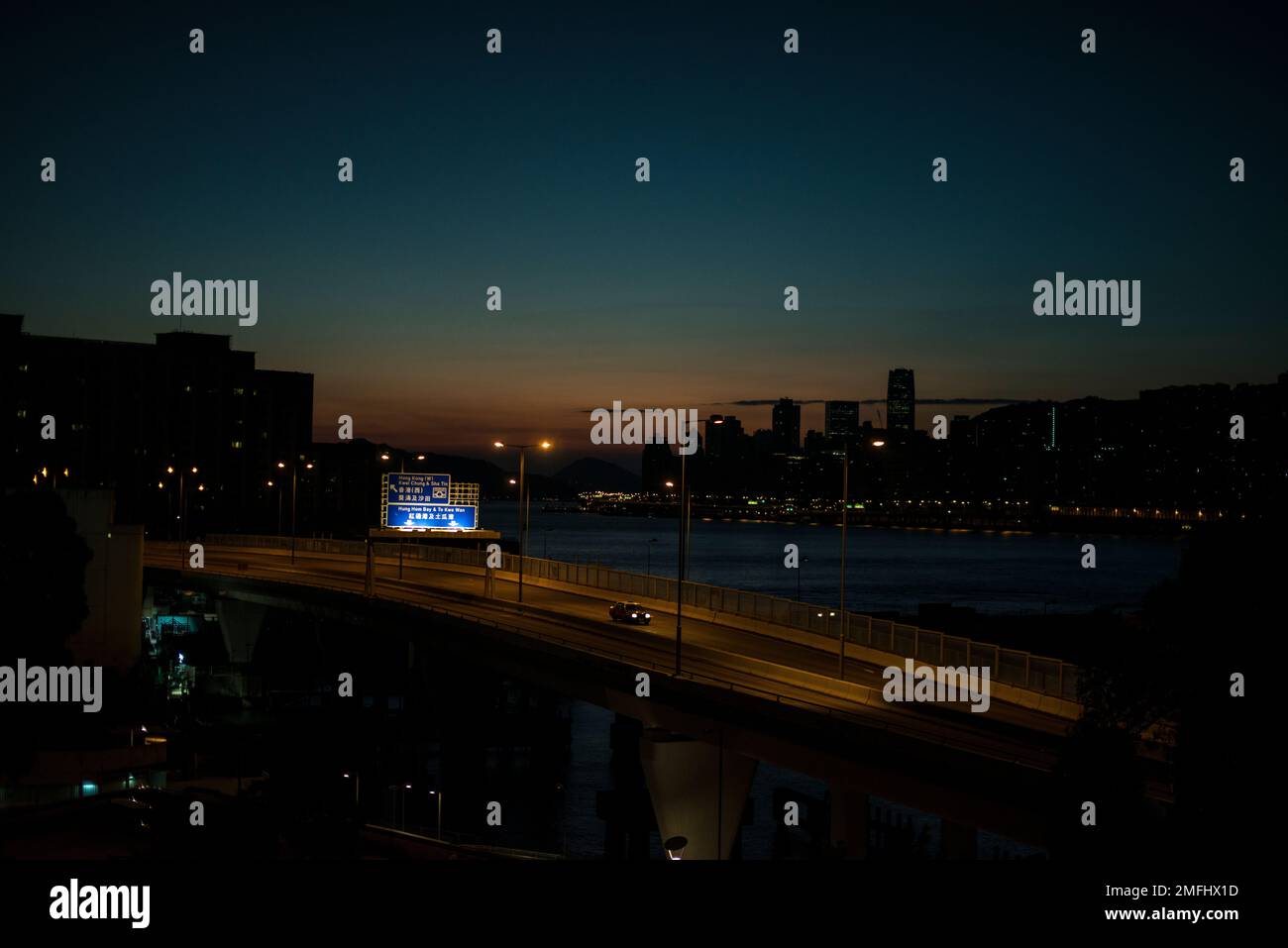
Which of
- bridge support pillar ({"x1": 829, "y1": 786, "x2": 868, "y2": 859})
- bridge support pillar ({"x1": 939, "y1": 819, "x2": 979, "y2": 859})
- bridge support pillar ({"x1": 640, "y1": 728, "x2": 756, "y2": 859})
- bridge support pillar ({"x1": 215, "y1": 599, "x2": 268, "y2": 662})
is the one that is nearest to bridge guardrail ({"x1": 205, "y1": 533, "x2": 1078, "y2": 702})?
bridge support pillar ({"x1": 939, "y1": 819, "x2": 979, "y2": 859})

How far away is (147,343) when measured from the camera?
18500 centimetres

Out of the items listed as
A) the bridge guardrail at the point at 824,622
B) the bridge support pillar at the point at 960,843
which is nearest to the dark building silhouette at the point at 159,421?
the bridge guardrail at the point at 824,622

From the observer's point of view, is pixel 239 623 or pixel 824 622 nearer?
pixel 824 622

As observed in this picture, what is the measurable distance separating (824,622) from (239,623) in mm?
58841

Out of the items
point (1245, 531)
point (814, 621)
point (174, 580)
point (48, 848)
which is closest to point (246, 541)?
point (174, 580)

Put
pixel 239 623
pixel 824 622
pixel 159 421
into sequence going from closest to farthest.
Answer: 1. pixel 824 622
2. pixel 239 623
3. pixel 159 421

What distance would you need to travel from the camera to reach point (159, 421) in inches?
7136

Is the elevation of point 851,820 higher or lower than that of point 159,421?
lower

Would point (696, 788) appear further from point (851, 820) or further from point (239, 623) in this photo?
point (239, 623)

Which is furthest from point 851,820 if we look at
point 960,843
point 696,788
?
point 696,788

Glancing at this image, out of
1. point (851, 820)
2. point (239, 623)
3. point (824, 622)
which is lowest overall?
point (239, 623)
